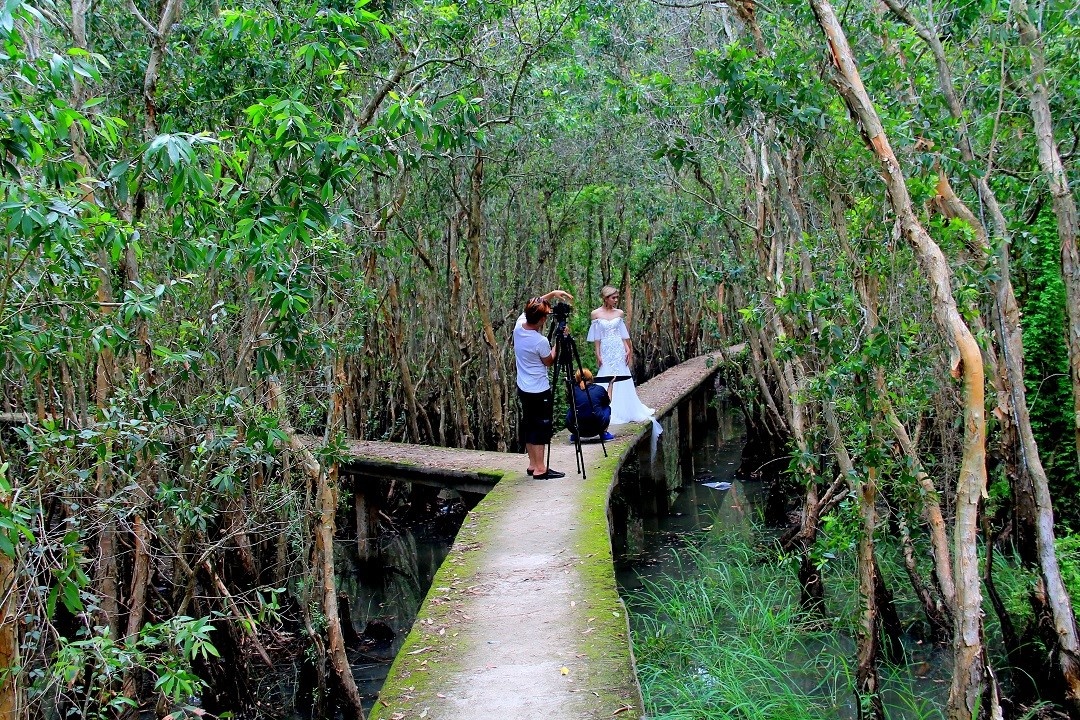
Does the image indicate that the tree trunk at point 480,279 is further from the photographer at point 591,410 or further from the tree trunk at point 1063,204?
the tree trunk at point 1063,204

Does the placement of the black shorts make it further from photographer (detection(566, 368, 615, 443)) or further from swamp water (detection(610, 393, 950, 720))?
→ swamp water (detection(610, 393, 950, 720))

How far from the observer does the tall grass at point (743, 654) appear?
5.57 meters

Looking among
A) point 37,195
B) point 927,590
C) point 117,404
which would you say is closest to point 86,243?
point 37,195

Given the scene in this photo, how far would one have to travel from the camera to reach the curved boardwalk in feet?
12.9

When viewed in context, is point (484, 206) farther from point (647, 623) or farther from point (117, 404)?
point (117, 404)

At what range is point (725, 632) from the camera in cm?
713

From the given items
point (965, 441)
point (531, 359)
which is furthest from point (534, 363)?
point (965, 441)

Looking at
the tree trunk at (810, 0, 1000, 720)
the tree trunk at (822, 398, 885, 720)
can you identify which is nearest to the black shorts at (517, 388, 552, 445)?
the tree trunk at (822, 398, 885, 720)

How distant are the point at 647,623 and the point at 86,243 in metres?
5.48

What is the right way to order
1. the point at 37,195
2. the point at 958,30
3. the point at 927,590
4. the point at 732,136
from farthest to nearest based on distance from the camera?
the point at 732,136 < the point at 927,590 < the point at 958,30 < the point at 37,195

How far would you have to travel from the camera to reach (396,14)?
24.3ft

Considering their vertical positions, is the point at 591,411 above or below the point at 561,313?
below

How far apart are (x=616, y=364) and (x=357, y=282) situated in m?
3.51

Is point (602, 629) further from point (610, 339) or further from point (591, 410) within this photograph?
point (610, 339)
